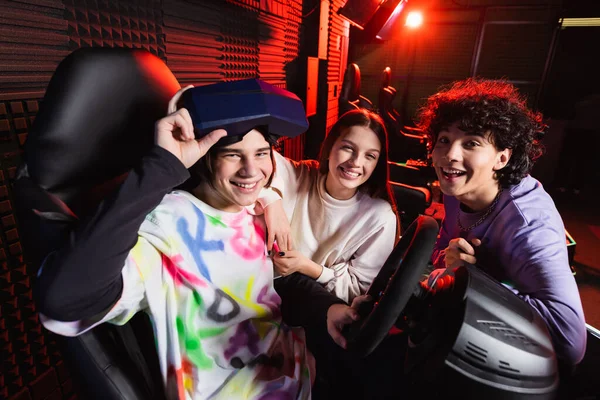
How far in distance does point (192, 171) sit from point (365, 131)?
3.06ft

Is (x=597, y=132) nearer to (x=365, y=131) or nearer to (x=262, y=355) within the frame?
(x=365, y=131)

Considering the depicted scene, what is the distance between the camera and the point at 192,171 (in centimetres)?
118

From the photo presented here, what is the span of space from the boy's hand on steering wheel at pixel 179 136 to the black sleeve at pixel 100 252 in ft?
0.19

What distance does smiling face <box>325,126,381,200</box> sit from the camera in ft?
5.64

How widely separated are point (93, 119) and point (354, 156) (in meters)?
1.23

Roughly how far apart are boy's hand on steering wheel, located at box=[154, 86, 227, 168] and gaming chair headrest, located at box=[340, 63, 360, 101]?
4607 millimetres

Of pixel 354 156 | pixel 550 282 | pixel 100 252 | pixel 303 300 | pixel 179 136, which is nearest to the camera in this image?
pixel 100 252

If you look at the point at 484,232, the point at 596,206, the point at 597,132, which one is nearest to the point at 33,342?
the point at 484,232

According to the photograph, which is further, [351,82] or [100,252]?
[351,82]

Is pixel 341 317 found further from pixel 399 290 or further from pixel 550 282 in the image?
pixel 550 282

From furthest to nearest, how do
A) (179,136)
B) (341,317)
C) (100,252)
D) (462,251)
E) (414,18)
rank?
(414,18)
(462,251)
(341,317)
(179,136)
(100,252)

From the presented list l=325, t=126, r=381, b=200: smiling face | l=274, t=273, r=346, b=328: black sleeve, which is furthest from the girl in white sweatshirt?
l=274, t=273, r=346, b=328: black sleeve

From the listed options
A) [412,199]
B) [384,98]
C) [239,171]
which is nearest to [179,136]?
[239,171]

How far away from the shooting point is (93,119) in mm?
757
